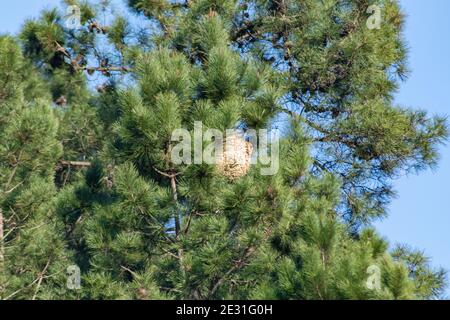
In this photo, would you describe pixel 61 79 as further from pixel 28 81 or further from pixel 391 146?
pixel 391 146

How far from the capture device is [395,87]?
16.6 meters

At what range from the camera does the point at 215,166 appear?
12742mm

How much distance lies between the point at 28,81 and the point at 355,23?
5574mm

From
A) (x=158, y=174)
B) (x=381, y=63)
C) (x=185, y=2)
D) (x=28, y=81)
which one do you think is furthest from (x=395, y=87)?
(x=28, y=81)

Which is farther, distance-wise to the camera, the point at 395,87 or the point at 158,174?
Result: the point at 395,87

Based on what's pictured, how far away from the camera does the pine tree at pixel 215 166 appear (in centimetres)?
1256

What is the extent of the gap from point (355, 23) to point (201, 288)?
442 centimetres

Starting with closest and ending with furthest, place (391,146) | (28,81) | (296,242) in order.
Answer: (296,242) → (391,146) → (28,81)

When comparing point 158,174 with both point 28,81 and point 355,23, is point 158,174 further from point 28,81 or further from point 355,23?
point 28,81

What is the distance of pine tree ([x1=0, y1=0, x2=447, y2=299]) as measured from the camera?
12.6m
